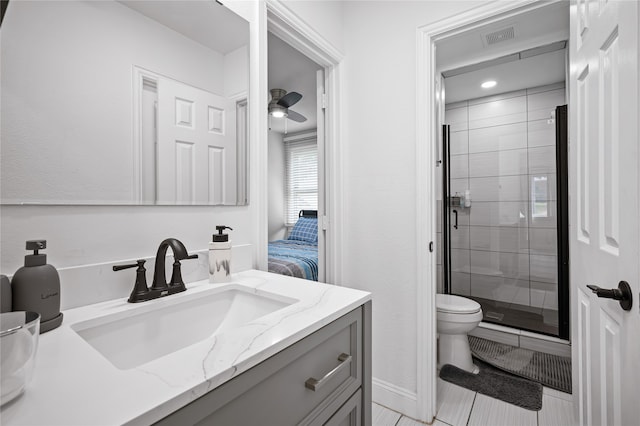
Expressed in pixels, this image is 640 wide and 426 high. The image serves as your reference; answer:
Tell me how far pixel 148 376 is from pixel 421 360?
1.54 metres

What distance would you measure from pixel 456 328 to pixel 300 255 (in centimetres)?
159

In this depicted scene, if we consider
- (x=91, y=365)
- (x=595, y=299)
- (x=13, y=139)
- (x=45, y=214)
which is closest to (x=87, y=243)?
(x=45, y=214)

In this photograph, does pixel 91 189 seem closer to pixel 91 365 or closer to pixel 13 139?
pixel 13 139

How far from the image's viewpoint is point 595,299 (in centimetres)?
98

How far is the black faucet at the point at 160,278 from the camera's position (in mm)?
854

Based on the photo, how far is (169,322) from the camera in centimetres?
87

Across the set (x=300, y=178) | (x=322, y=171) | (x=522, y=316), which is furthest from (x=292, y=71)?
(x=522, y=316)

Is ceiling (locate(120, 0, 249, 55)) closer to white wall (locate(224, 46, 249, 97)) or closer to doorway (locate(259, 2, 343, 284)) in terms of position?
white wall (locate(224, 46, 249, 97))

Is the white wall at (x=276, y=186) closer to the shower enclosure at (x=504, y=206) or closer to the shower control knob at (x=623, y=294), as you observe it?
the shower enclosure at (x=504, y=206)

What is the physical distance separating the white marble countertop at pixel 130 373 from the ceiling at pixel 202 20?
956mm

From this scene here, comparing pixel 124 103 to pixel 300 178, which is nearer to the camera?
pixel 124 103

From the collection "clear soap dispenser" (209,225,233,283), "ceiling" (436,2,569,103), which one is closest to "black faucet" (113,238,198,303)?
"clear soap dispenser" (209,225,233,283)

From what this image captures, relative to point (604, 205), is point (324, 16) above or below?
above

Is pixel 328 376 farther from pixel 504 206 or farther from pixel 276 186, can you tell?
pixel 276 186
